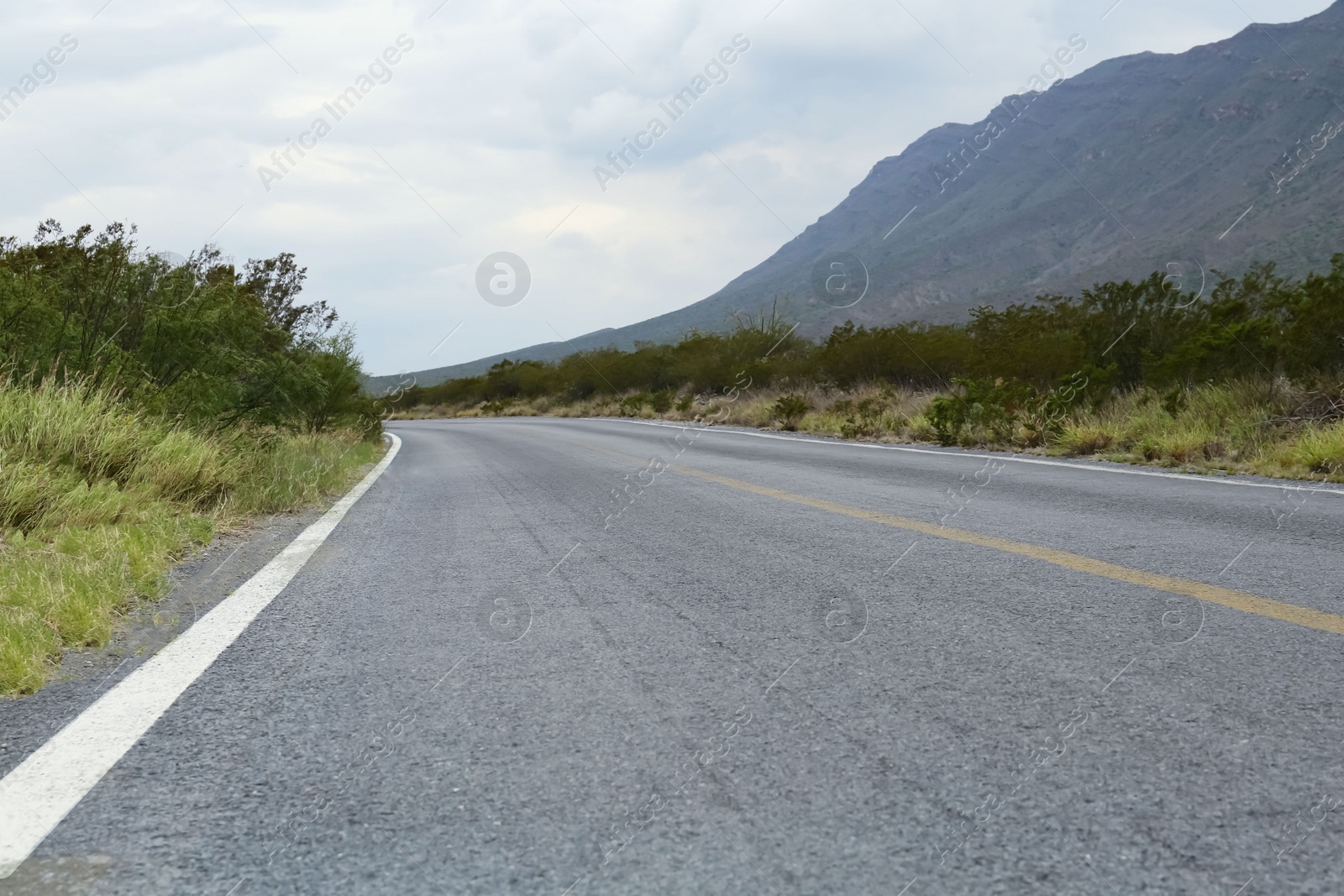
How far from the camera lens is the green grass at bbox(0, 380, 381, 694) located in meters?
3.79

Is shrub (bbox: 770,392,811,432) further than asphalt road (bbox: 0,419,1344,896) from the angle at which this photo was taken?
Yes

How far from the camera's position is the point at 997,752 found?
2.29 meters

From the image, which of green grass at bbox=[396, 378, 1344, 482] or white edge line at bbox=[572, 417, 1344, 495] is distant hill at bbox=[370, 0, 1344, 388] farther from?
white edge line at bbox=[572, 417, 1344, 495]

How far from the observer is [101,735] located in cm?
263

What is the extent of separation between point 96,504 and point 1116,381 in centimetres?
1348

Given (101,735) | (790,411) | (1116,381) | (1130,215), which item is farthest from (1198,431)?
(1130,215)

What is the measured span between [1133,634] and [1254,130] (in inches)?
7077

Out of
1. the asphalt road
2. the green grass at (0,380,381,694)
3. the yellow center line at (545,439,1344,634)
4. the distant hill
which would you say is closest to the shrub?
the green grass at (0,380,381,694)

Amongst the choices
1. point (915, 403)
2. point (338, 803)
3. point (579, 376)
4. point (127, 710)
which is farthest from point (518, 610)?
point (579, 376)

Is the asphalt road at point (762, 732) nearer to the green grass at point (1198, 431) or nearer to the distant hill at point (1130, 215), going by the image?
the green grass at point (1198, 431)

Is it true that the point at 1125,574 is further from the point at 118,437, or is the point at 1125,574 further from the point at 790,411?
the point at 790,411

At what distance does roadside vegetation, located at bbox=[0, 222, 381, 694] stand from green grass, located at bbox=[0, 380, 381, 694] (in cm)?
1

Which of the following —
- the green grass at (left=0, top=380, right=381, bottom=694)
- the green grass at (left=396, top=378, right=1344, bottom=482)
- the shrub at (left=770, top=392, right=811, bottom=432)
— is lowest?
the green grass at (left=396, top=378, right=1344, bottom=482)

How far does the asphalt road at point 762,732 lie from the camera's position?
72.1 inches
